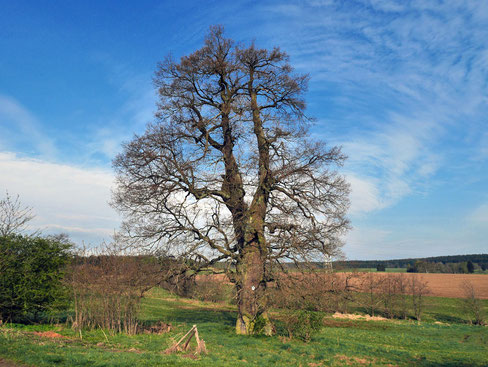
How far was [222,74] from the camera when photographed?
59.9ft

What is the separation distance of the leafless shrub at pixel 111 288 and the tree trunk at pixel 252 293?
160 inches

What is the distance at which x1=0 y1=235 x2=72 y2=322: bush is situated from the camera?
677 inches

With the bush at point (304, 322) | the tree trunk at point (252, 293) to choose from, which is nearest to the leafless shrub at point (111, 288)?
the tree trunk at point (252, 293)

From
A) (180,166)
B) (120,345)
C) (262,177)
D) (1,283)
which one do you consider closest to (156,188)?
(180,166)

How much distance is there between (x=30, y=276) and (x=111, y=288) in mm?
4700

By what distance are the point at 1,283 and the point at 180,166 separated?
10.4 metres

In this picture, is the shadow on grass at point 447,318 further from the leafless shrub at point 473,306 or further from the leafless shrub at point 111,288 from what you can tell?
the leafless shrub at point 111,288

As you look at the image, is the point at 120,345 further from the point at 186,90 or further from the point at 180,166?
the point at 186,90

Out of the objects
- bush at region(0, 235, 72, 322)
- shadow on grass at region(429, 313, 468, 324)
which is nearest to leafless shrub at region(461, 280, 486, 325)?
shadow on grass at region(429, 313, 468, 324)

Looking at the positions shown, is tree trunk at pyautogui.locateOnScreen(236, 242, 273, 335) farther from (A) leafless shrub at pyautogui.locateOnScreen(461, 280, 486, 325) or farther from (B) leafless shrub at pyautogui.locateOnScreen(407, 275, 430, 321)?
(A) leafless shrub at pyautogui.locateOnScreen(461, 280, 486, 325)

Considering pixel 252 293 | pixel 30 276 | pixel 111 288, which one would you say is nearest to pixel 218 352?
pixel 252 293

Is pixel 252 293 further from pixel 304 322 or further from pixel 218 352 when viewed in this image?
pixel 218 352

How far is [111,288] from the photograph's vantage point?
16.8 m

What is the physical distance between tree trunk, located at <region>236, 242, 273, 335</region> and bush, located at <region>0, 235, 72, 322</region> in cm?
961
